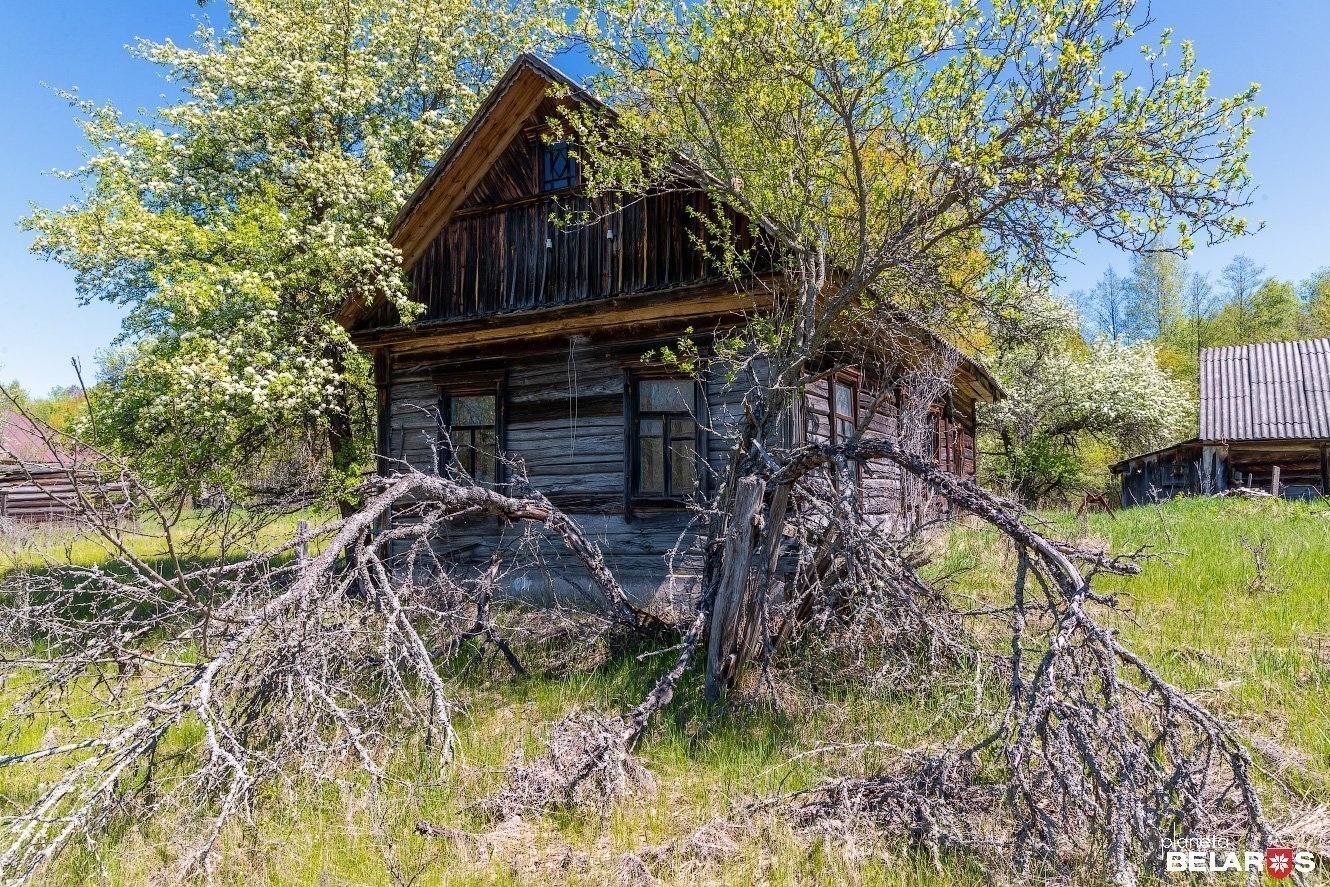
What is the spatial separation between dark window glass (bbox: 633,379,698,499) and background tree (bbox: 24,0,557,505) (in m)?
3.69

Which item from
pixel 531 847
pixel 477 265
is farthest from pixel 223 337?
pixel 531 847

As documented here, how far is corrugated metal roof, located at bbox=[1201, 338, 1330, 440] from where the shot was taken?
15797 mm

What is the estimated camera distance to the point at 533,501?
5715 millimetres

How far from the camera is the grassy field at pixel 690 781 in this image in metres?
3.33

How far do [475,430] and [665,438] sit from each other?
117 inches

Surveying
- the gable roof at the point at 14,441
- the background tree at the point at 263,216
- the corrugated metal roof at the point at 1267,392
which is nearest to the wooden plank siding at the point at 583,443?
the background tree at the point at 263,216

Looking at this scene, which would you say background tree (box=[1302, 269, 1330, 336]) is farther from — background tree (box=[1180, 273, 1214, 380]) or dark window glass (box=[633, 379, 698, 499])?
dark window glass (box=[633, 379, 698, 499])

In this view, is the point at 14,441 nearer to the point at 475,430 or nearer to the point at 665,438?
the point at 475,430

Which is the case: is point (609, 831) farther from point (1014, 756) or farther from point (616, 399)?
point (616, 399)

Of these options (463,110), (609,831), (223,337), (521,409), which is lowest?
(609,831)

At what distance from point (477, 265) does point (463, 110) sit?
242 inches
